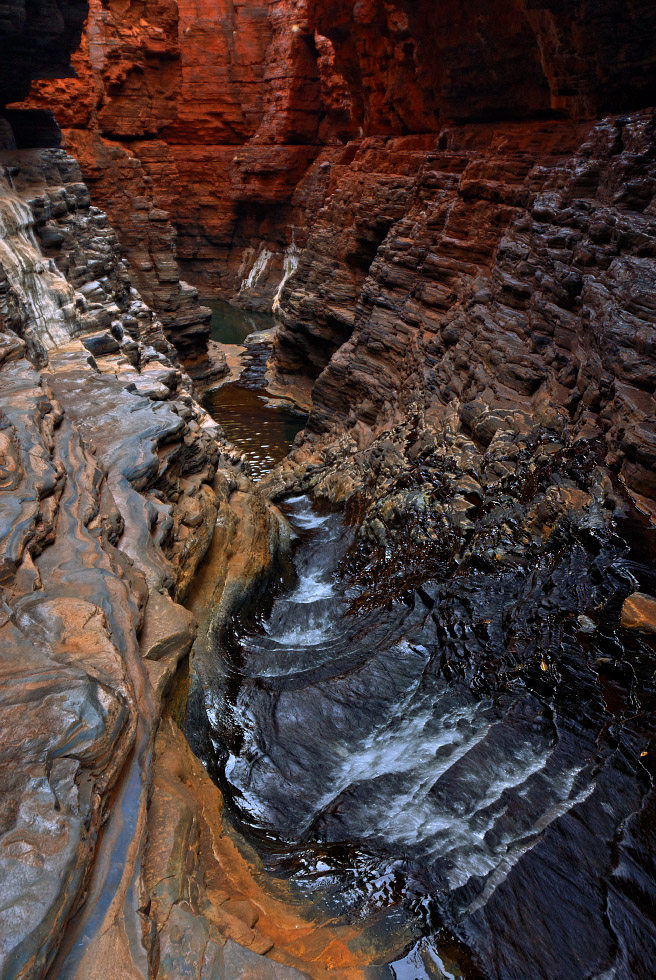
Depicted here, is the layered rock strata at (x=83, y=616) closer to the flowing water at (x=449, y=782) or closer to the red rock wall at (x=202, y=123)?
the flowing water at (x=449, y=782)

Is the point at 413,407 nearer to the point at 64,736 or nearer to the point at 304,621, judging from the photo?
the point at 304,621

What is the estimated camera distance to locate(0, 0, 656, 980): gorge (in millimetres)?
2643

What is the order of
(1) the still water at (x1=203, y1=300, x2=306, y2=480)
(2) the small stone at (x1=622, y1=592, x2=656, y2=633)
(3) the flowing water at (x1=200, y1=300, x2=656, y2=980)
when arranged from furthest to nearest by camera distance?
(1) the still water at (x1=203, y1=300, x2=306, y2=480)
(2) the small stone at (x1=622, y1=592, x2=656, y2=633)
(3) the flowing water at (x1=200, y1=300, x2=656, y2=980)

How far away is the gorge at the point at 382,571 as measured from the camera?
2643 mm

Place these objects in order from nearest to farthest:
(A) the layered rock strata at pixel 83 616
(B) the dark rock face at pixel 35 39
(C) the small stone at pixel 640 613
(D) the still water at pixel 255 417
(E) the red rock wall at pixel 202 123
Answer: (A) the layered rock strata at pixel 83 616 → (C) the small stone at pixel 640 613 → (B) the dark rock face at pixel 35 39 → (D) the still water at pixel 255 417 → (E) the red rock wall at pixel 202 123

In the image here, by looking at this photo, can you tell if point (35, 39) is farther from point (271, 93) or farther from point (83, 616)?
point (271, 93)

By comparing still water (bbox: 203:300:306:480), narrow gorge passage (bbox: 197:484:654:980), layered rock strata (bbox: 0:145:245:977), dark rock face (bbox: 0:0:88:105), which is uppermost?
dark rock face (bbox: 0:0:88:105)

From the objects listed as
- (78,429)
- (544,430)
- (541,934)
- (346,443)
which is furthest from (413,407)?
(541,934)

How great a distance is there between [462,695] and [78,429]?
4270mm

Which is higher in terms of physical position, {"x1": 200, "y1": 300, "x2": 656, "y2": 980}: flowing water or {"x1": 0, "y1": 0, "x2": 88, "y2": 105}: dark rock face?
{"x1": 0, "y1": 0, "x2": 88, "y2": 105}: dark rock face

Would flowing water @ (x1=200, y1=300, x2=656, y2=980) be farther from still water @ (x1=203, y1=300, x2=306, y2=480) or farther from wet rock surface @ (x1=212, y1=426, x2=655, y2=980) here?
still water @ (x1=203, y1=300, x2=306, y2=480)

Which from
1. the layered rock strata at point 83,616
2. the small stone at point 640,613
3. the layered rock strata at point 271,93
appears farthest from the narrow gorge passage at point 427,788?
the layered rock strata at point 271,93

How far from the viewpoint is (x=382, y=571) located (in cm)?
702

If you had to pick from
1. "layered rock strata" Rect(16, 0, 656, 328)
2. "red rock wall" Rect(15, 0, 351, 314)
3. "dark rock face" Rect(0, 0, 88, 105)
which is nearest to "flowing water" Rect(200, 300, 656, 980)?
"layered rock strata" Rect(16, 0, 656, 328)
